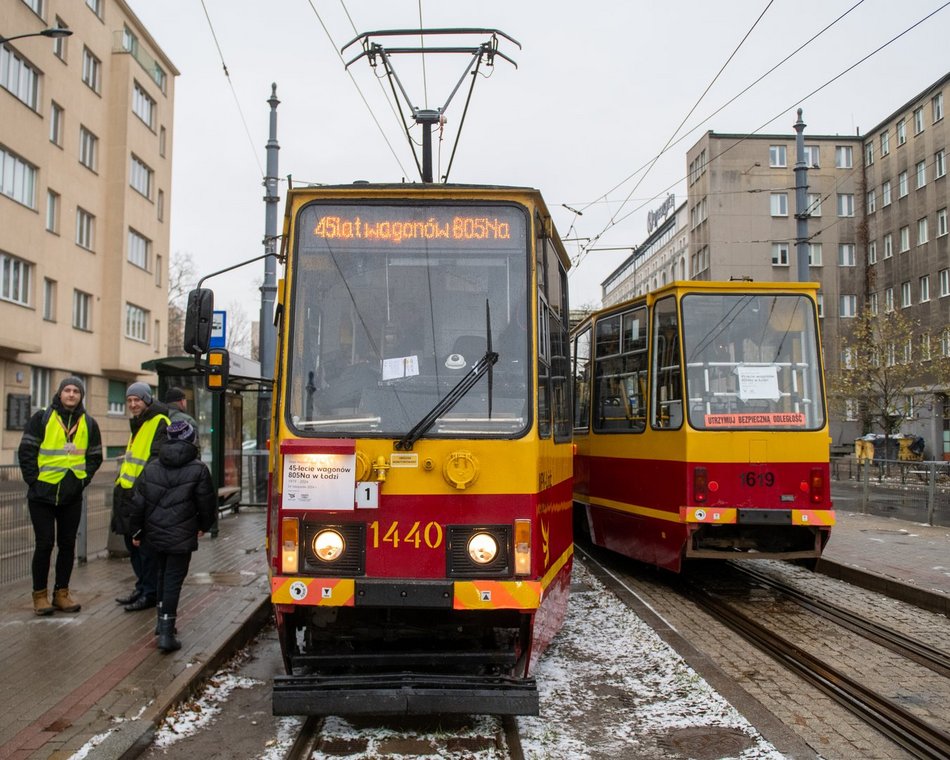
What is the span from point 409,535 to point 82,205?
29.1 m

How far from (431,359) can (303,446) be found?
2.82 feet

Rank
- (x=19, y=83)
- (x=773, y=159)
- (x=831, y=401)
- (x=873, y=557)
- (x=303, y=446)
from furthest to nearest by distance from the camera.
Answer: (x=773, y=159) < (x=831, y=401) < (x=19, y=83) < (x=873, y=557) < (x=303, y=446)

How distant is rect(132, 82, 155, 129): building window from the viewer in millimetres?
33594

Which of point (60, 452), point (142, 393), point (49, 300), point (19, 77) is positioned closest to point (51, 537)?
point (60, 452)

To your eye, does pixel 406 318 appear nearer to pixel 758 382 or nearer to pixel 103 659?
pixel 103 659

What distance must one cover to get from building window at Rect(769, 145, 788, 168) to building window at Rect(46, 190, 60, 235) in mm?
35187

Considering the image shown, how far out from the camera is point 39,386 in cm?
2742

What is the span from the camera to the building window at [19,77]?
974 inches

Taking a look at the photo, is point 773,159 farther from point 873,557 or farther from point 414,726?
point 414,726

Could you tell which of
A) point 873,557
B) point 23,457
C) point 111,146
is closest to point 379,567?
point 23,457

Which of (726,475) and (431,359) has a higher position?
(431,359)

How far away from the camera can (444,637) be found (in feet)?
17.0

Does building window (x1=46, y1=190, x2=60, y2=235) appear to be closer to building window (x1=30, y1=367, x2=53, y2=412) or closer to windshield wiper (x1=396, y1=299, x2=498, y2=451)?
building window (x1=30, y1=367, x2=53, y2=412)

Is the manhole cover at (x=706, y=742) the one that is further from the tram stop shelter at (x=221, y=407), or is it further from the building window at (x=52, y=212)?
the building window at (x=52, y=212)
